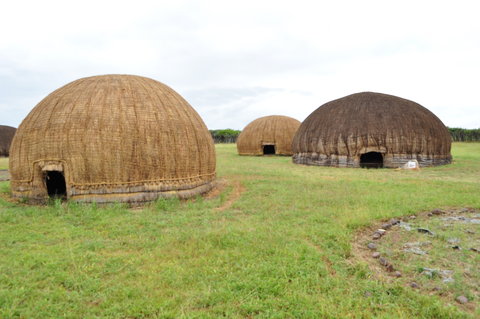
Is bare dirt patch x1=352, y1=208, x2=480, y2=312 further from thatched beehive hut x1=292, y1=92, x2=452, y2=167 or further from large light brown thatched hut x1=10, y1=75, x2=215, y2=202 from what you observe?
thatched beehive hut x1=292, y1=92, x2=452, y2=167

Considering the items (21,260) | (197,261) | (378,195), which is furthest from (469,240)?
(21,260)

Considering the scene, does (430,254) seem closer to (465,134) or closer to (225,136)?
(465,134)

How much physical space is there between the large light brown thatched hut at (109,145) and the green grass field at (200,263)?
650mm

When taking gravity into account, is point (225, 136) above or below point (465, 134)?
above

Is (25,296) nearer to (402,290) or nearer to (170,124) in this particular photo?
(402,290)

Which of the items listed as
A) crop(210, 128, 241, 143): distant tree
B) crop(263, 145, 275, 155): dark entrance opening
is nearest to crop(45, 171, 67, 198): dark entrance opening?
crop(263, 145, 275, 155): dark entrance opening

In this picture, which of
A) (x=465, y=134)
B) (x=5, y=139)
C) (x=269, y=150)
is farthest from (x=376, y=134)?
(x=465, y=134)

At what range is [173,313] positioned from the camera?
3920 mm

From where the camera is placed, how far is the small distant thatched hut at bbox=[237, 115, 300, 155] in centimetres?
3219

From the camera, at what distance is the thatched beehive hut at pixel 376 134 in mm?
20172

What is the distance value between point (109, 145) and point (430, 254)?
27.7 ft

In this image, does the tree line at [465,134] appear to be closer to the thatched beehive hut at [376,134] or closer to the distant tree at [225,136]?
the thatched beehive hut at [376,134]

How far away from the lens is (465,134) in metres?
50.1

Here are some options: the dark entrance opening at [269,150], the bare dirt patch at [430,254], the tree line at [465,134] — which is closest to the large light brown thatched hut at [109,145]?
the bare dirt patch at [430,254]
